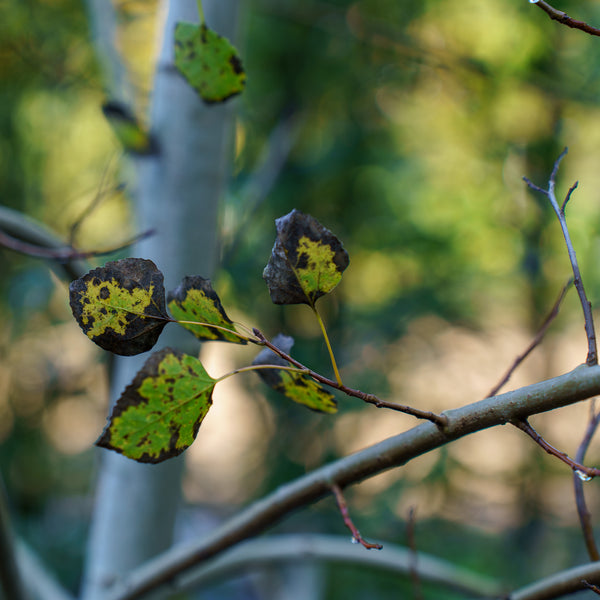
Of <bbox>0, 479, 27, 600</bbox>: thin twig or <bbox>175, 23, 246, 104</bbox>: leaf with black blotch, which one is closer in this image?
<bbox>175, 23, 246, 104</bbox>: leaf with black blotch

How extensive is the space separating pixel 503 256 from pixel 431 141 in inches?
14.2

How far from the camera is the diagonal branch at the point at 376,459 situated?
0.12m

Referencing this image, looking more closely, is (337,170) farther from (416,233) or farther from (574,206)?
(574,206)

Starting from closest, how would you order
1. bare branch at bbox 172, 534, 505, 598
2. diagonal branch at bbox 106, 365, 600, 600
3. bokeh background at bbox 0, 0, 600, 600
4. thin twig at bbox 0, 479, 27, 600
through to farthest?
diagonal branch at bbox 106, 365, 600, 600 < thin twig at bbox 0, 479, 27, 600 < bare branch at bbox 172, 534, 505, 598 < bokeh background at bbox 0, 0, 600, 600

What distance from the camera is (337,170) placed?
3.84ft

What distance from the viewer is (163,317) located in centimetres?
13

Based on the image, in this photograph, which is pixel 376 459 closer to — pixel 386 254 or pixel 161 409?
pixel 161 409

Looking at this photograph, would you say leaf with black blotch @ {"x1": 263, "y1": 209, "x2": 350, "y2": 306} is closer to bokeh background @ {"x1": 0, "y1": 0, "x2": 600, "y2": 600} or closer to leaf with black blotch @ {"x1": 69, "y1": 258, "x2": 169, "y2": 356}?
leaf with black blotch @ {"x1": 69, "y1": 258, "x2": 169, "y2": 356}

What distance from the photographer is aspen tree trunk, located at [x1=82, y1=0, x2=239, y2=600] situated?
35 cm

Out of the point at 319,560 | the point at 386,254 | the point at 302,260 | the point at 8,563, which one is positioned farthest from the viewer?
the point at 386,254

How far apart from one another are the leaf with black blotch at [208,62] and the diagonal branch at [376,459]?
15 centimetres

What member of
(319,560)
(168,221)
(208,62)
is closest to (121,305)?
(208,62)

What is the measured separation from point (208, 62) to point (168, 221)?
0.53 ft

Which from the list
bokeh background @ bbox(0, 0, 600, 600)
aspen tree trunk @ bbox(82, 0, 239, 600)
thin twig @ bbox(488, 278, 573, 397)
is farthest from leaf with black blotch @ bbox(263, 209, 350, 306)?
bokeh background @ bbox(0, 0, 600, 600)
